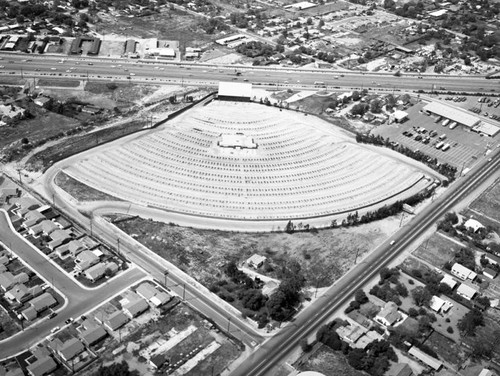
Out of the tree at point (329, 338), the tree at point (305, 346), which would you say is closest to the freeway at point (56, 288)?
the tree at point (305, 346)

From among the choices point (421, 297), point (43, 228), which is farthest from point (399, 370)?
point (43, 228)

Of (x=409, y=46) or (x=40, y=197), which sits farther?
(x=409, y=46)

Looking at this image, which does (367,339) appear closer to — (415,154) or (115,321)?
(115,321)

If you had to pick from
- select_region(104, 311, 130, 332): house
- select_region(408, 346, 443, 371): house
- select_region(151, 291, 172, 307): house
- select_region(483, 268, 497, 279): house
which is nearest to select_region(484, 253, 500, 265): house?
select_region(483, 268, 497, 279): house

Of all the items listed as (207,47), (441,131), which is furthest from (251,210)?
(207,47)

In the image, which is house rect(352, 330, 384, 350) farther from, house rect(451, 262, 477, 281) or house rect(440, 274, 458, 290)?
house rect(451, 262, 477, 281)

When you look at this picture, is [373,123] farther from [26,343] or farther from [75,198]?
[26,343]
